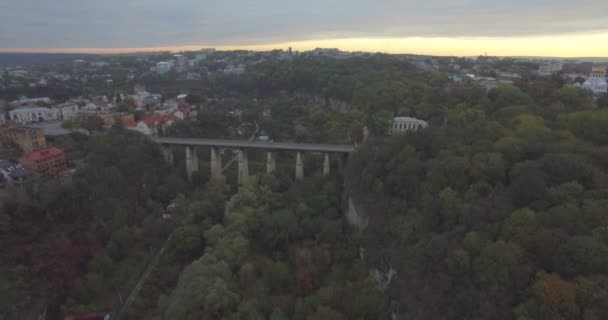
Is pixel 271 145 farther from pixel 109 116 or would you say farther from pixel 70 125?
pixel 70 125

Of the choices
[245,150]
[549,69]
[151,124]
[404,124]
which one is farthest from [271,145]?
[549,69]

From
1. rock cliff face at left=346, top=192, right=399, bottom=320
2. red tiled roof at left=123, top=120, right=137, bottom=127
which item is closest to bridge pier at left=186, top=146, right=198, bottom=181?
red tiled roof at left=123, top=120, right=137, bottom=127

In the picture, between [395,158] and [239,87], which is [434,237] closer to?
[395,158]

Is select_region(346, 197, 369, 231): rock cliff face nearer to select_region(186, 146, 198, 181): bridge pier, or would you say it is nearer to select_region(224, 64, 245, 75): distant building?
select_region(186, 146, 198, 181): bridge pier

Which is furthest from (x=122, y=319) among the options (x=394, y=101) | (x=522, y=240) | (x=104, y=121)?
(x=394, y=101)

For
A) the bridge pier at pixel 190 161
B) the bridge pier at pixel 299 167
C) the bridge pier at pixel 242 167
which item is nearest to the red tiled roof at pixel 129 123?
the bridge pier at pixel 190 161

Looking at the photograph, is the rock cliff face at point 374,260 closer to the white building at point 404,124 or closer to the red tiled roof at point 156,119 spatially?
the white building at point 404,124
